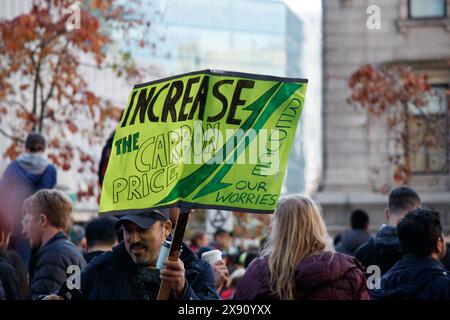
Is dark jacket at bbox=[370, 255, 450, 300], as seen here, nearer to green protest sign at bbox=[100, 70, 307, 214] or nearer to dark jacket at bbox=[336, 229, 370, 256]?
green protest sign at bbox=[100, 70, 307, 214]

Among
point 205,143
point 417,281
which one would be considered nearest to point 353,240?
point 417,281

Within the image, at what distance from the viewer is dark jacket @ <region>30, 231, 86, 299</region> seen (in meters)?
8.97

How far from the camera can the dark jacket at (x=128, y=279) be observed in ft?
24.1

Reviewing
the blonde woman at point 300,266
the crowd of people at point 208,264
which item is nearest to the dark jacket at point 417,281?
the crowd of people at point 208,264

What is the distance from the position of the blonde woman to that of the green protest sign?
0.18m

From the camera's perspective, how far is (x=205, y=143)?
6637 millimetres

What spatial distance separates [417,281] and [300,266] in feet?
3.86

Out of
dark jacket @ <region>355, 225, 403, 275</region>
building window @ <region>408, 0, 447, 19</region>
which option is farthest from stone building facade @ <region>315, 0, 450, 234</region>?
dark jacket @ <region>355, 225, 403, 275</region>

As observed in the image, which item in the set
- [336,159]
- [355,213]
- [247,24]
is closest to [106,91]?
[247,24]

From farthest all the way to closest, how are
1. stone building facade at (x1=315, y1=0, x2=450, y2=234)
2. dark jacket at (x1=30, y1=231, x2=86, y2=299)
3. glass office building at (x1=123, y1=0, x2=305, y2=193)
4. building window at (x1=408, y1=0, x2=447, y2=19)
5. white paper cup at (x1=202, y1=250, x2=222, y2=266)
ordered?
1. glass office building at (x1=123, y1=0, x2=305, y2=193)
2. building window at (x1=408, y1=0, x2=447, y2=19)
3. stone building facade at (x1=315, y1=0, x2=450, y2=234)
4. dark jacket at (x1=30, y1=231, x2=86, y2=299)
5. white paper cup at (x1=202, y1=250, x2=222, y2=266)

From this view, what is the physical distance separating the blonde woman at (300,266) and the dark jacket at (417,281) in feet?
2.91

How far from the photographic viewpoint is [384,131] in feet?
85.3

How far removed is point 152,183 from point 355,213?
729cm
